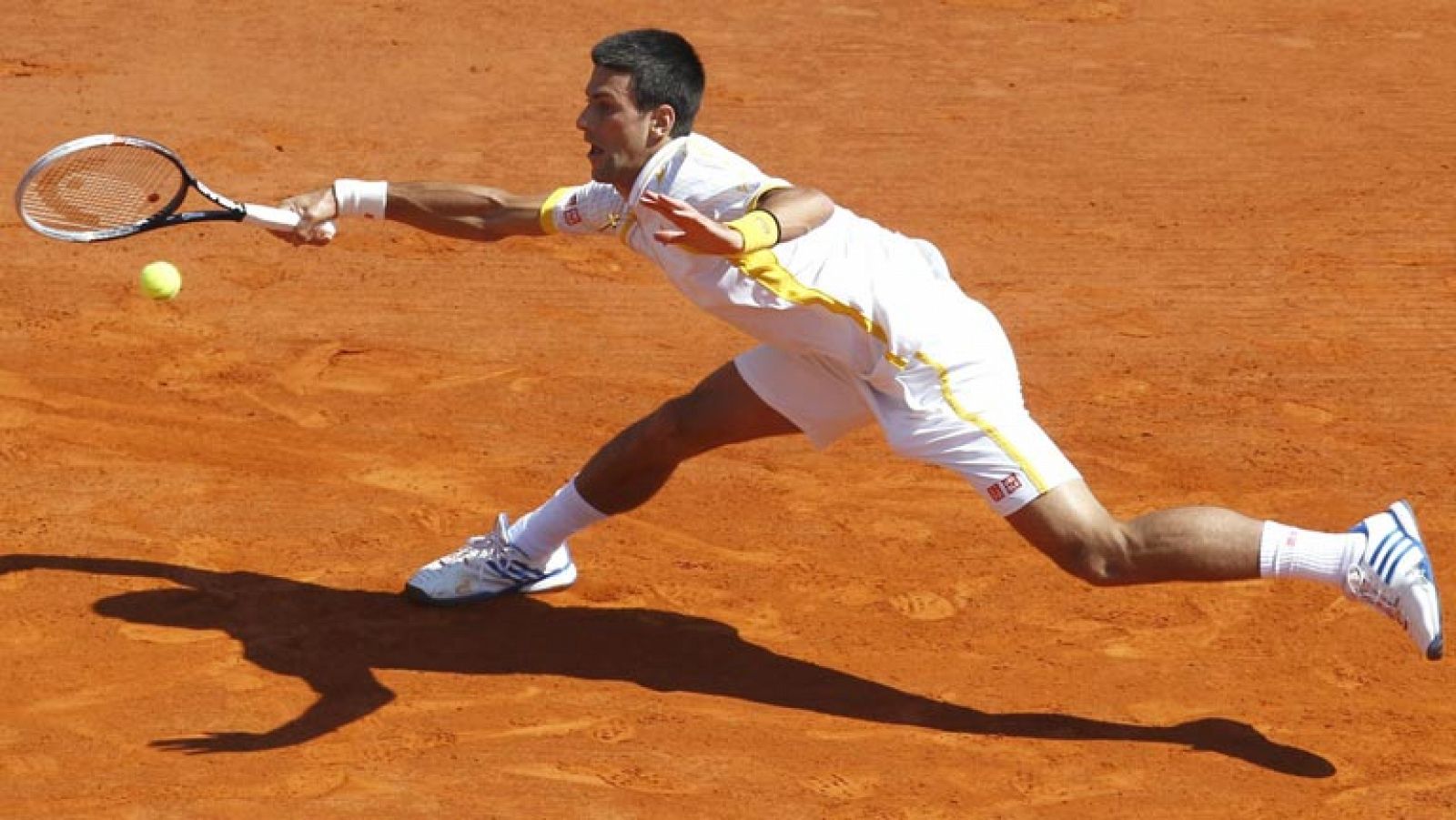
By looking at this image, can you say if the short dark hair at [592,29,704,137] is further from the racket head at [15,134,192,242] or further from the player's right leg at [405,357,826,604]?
the racket head at [15,134,192,242]

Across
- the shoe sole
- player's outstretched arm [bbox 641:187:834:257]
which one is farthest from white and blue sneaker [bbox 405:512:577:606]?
player's outstretched arm [bbox 641:187:834:257]

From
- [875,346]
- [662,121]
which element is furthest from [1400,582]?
[662,121]

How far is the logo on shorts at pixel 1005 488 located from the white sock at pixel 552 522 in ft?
4.68

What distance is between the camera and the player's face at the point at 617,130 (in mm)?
6164

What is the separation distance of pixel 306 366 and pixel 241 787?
3036mm

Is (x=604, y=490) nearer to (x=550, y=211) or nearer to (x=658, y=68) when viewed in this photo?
(x=550, y=211)

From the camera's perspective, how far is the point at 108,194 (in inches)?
277

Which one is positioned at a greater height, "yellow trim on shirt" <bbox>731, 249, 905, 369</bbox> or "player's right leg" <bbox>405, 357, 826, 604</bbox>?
"yellow trim on shirt" <bbox>731, 249, 905, 369</bbox>

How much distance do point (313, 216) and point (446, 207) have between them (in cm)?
41

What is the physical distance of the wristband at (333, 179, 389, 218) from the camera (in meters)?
6.66

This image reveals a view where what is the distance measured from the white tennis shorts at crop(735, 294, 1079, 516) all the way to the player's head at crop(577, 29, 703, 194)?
2.64 ft

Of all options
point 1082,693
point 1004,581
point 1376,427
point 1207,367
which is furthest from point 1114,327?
point 1082,693

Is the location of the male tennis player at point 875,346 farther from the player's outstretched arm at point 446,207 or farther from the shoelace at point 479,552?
the shoelace at point 479,552

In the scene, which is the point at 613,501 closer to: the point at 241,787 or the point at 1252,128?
the point at 241,787
